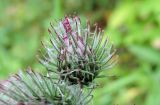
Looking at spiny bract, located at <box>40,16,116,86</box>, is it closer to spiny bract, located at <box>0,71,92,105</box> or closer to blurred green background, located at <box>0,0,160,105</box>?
spiny bract, located at <box>0,71,92,105</box>

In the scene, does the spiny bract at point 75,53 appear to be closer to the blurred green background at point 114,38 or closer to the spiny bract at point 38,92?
the spiny bract at point 38,92

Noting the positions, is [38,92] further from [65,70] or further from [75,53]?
[75,53]

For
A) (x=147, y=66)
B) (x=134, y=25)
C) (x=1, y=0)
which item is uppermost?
(x=1, y=0)

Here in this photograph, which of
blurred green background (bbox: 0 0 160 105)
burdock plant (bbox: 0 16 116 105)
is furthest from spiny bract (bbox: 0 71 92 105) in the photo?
blurred green background (bbox: 0 0 160 105)

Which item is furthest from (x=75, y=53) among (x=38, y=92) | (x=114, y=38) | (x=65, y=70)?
(x=114, y=38)

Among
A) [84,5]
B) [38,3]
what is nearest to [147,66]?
[84,5]

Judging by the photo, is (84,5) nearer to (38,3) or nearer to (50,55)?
(38,3)
